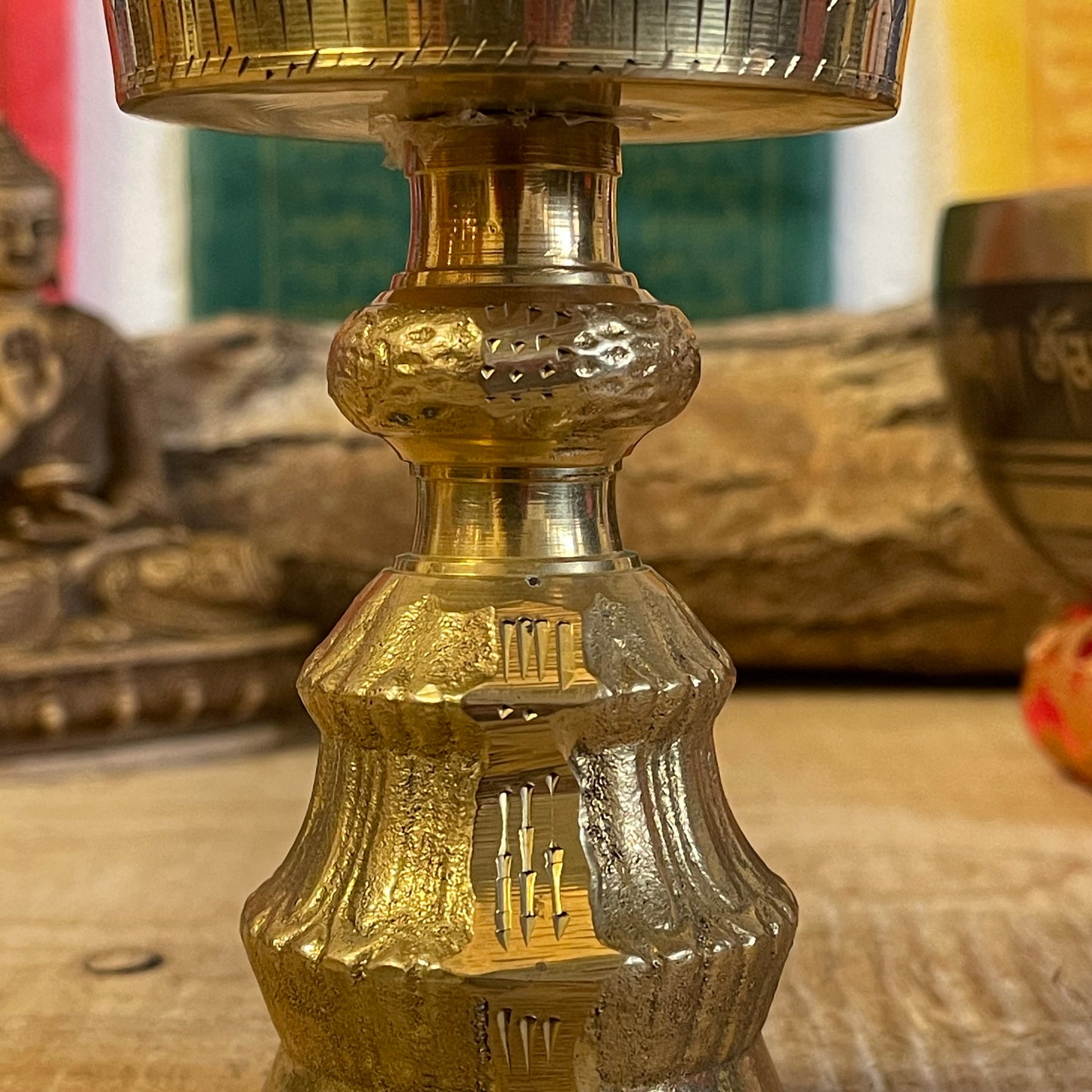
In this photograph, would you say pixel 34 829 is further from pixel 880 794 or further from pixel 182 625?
pixel 880 794

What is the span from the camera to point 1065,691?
4.32ft

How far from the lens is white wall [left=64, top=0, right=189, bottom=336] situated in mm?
2320

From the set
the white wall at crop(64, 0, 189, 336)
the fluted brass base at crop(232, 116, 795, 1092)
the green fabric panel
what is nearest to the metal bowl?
the fluted brass base at crop(232, 116, 795, 1092)

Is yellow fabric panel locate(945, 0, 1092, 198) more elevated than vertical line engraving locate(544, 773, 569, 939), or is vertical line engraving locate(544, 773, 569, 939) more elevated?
yellow fabric panel locate(945, 0, 1092, 198)

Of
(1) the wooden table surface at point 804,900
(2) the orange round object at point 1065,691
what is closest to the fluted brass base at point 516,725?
(1) the wooden table surface at point 804,900

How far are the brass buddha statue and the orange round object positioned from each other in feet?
2.33

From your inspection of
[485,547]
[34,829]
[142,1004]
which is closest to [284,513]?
[34,829]

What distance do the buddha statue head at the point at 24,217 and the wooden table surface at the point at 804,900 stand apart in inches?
19.1

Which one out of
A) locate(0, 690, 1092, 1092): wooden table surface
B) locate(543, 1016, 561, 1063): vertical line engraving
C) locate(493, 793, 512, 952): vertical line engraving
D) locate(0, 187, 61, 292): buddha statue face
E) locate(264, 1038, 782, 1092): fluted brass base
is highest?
locate(0, 187, 61, 292): buddha statue face

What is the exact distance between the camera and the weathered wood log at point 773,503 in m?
1.73

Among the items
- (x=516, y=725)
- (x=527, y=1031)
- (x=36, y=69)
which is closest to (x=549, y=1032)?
(x=527, y=1031)

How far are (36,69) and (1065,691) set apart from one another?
163cm

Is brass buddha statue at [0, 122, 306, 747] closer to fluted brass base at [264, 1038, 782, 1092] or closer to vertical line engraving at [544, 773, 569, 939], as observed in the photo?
fluted brass base at [264, 1038, 782, 1092]

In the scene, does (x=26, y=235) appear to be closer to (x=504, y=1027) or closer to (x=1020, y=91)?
(x=504, y=1027)
